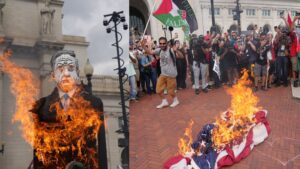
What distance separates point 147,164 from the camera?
→ 3.39 m

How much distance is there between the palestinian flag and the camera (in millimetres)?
3725

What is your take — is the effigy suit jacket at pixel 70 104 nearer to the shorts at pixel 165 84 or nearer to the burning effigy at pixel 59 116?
the burning effigy at pixel 59 116

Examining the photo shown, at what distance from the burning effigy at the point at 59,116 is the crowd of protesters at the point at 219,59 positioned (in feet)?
2.33

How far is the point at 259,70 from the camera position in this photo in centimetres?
362

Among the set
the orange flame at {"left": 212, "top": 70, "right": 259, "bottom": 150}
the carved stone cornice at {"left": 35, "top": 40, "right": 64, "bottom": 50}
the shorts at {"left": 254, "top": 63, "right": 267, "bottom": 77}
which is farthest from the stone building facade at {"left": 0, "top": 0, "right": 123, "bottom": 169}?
the shorts at {"left": 254, "top": 63, "right": 267, "bottom": 77}

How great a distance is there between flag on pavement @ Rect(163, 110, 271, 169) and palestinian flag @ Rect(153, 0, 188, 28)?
0.86 metres

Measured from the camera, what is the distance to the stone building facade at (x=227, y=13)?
3.59 m

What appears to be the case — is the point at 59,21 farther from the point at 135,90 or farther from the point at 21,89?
the point at 135,90

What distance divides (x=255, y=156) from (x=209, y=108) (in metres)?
0.46

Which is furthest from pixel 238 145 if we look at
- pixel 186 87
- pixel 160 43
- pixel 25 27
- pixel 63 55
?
pixel 25 27

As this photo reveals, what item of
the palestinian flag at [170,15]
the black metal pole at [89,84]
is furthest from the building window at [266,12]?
the black metal pole at [89,84]

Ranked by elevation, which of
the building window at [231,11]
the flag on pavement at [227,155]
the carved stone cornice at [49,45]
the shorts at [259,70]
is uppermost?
the building window at [231,11]

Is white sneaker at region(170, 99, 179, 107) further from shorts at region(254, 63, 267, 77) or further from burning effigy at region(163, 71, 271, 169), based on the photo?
shorts at region(254, 63, 267, 77)

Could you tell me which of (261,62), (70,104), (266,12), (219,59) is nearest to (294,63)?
(261,62)
